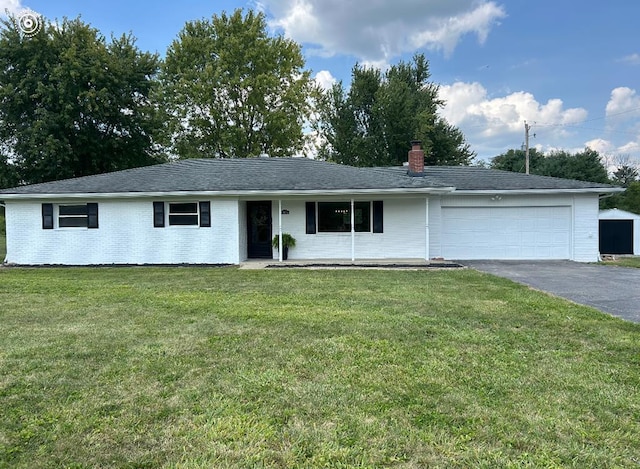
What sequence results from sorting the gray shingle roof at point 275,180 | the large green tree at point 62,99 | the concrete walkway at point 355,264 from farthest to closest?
the large green tree at point 62,99, the gray shingle roof at point 275,180, the concrete walkway at point 355,264

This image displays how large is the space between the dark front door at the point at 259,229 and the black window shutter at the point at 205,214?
62.2 inches

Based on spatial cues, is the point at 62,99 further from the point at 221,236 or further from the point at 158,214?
the point at 221,236

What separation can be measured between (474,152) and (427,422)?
33.2m

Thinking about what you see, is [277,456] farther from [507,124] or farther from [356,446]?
[507,124]

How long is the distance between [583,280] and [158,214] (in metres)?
12.3

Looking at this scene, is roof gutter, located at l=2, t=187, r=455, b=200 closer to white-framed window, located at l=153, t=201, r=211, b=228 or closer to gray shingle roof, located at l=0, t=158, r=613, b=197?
gray shingle roof, located at l=0, t=158, r=613, b=197

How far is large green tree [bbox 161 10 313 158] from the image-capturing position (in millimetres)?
26438

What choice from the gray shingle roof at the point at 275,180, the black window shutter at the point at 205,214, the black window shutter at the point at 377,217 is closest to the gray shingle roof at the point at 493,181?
the gray shingle roof at the point at 275,180

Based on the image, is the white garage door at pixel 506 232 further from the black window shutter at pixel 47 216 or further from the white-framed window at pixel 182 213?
the black window shutter at pixel 47 216

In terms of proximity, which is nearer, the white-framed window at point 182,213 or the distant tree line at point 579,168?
the white-framed window at point 182,213

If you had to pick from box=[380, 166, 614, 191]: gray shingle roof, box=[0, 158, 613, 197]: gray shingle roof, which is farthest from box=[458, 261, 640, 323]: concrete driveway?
box=[0, 158, 613, 197]: gray shingle roof

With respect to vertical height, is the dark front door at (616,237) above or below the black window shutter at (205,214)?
below

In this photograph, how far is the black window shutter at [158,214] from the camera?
13.6m

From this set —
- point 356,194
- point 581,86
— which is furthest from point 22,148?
point 581,86
